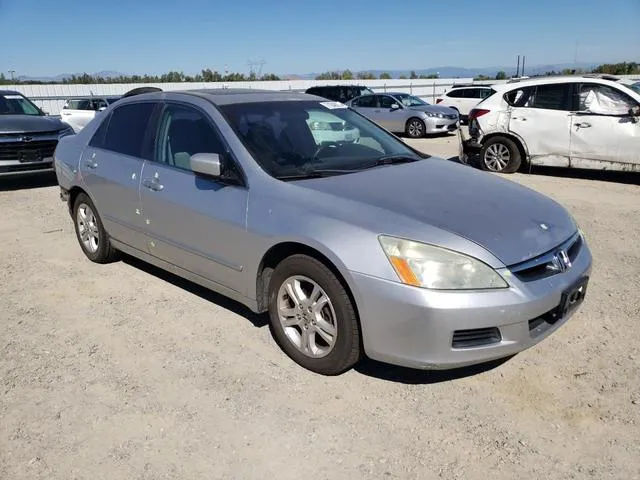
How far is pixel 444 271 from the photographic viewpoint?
2.72 meters

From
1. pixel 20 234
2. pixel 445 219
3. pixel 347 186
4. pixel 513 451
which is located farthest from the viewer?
pixel 20 234

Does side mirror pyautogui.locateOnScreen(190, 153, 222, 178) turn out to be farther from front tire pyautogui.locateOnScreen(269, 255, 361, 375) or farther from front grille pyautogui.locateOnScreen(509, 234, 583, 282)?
front grille pyautogui.locateOnScreen(509, 234, 583, 282)

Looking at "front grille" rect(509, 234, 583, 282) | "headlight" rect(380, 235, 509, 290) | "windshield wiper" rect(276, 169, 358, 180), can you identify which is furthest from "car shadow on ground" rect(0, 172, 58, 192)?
"front grille" rect(509, 234, 583, 282)

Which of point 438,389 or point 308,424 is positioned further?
point 438,389

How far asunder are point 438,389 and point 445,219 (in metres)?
0.99

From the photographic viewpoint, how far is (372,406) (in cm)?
Result: 296

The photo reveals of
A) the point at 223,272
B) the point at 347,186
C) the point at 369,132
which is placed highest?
the point at 369,132

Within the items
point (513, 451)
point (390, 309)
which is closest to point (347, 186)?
point (390, 309)

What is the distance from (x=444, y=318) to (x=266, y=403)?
1102mm

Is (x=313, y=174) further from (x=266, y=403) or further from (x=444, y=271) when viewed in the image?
(x=266, y=403)

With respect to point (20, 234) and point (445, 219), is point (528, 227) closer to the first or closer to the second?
point (445, 219)

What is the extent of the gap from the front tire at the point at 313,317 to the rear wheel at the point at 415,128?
14.1 meters

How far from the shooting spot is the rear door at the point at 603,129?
836cm

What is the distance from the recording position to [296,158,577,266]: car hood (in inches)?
114
